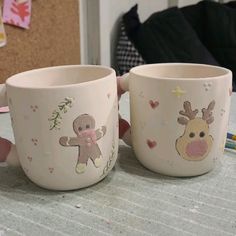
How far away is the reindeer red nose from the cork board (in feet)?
1.69

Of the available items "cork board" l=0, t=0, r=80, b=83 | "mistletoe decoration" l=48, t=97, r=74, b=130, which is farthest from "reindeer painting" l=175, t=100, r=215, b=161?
"cork board" l=0, t=0, r=80, b=83

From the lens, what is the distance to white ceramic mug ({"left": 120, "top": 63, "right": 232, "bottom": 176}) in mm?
349

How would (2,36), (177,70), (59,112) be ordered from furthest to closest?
(2,36) < (177,70) < (59,112)

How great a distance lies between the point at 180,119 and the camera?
1.16 feet

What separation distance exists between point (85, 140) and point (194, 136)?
0.11 metres

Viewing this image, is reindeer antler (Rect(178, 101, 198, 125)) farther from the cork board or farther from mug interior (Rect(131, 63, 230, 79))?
the cork board

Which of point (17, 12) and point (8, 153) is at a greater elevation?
point (17, 12)

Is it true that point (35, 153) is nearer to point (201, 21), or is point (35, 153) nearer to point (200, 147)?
point (200, 147)

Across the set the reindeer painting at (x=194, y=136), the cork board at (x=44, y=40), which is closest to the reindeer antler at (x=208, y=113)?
the reindeer painting at (x=194, y=136)

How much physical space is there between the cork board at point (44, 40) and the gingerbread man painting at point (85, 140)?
476mm

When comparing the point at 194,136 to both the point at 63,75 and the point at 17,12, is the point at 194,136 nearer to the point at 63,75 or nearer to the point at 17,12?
the point at 63,75

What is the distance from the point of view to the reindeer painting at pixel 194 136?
35 cm

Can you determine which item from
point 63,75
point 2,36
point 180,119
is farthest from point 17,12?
point 180,119

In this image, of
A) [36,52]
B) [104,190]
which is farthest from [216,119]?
[36,52]
